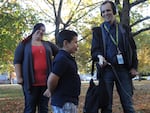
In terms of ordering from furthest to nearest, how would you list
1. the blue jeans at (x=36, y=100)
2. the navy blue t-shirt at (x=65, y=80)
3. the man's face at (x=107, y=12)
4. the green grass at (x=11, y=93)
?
1. the green grass at (x=11, y=93)
2. the blue jeans at (x=36, y=100)
3. the man's face at (x=107, y=12)
4. the navy blue t-shirt at (x=65, y=80)

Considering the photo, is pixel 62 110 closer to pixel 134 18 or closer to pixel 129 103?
pixel 129 103

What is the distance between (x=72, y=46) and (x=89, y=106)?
116 centimetres

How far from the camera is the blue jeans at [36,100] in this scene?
6.34 meters

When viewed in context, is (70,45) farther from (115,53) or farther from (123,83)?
(123,83)

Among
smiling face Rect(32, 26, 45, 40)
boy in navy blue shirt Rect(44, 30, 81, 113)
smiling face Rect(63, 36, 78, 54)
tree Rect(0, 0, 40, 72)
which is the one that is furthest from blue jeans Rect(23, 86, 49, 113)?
tree Rect(0, 0, 40, 72)

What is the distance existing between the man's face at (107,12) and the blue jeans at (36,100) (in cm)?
164

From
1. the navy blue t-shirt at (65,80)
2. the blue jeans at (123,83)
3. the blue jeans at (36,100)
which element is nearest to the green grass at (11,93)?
the blue jeans at (36,100)

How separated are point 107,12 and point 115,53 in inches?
Result: 24.2

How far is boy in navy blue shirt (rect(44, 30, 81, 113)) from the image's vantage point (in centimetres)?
462

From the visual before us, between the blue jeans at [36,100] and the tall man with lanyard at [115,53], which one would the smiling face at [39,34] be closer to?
the blue jeans at [36,100]

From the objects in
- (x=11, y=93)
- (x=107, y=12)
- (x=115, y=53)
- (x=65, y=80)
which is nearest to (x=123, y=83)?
(x=115, y=53)

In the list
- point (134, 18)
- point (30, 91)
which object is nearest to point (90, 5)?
point (134, 18)

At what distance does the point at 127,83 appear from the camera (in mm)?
5688

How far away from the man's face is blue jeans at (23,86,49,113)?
1636mm
